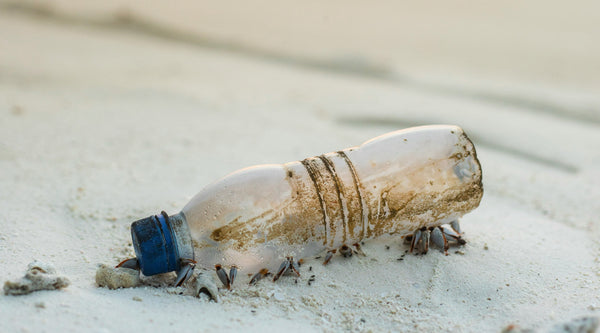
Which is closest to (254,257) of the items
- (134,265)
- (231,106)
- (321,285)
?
(321,285)

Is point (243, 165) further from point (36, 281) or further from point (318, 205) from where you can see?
point (36, 281)

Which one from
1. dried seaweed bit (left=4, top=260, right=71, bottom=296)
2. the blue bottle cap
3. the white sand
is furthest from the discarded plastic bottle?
dried seaweed bit (left=4, top=260, right=71, bottom=296)

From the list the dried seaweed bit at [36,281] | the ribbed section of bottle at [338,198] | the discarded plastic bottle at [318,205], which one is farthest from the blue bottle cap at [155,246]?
the ribbed section of bottle at [338,198]

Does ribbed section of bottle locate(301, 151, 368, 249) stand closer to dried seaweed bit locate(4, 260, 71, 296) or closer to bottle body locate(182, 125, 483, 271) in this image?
bottle body locate(182, 125, 483, 271)

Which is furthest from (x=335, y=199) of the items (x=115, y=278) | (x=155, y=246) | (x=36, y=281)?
(x=36, y=281)

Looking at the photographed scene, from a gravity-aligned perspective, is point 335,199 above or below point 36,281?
above

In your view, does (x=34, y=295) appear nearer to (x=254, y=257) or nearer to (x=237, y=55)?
(x=254, y=257)
